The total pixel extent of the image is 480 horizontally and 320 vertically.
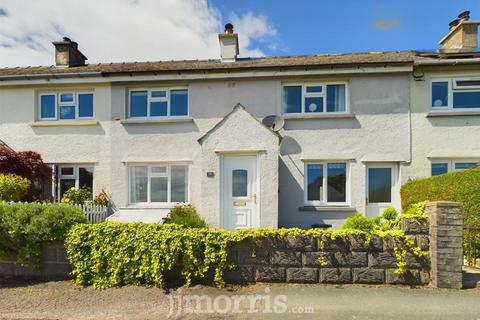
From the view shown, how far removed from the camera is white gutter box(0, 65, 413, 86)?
9.80 m

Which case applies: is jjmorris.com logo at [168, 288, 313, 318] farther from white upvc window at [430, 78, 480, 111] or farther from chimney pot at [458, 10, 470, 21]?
chimney pot at [458, 10, 470, 21]

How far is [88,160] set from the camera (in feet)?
35.3

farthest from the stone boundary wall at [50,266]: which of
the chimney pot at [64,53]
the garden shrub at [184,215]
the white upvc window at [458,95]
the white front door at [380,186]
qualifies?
the white upvc window at [458,95]

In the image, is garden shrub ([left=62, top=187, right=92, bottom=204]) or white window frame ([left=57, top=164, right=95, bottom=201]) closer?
garden shrub ([left=62, top=187, right=92, bottom=204])

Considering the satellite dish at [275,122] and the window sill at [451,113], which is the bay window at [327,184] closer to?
the satellite dish at [275,122]

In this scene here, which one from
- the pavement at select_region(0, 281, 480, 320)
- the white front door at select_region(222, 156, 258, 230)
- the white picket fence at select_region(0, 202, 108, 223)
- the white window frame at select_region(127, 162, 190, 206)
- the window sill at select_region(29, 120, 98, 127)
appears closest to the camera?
the pavement at select_region(0, 281, 480, 320)

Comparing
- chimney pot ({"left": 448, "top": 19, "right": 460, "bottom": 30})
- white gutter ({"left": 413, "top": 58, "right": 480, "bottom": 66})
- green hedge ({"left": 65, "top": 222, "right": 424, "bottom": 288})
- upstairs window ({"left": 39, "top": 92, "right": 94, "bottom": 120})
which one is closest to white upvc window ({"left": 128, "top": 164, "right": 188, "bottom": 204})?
upstairs window ({"left": 39, "top": 92, "right": 94, "bottom": 120})

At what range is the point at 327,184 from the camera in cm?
997

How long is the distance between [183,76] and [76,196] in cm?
566

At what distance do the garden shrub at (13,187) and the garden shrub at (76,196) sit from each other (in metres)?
1.18

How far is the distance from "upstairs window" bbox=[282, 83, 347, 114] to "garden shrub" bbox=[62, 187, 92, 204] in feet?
25.4

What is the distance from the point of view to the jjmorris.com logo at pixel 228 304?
446 cm

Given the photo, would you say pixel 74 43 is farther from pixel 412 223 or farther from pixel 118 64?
pixel 412 223

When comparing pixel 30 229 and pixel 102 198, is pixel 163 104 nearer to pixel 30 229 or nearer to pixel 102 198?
pixel 102 198
